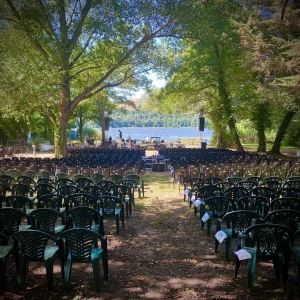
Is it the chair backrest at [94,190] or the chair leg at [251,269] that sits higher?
the chair backrest at [94,190]

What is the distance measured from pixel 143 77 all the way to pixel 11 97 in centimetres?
875

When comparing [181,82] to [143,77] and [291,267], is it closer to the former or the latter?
[143,77]

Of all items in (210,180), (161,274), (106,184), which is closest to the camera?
(161,274)

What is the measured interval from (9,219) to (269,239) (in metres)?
3.79

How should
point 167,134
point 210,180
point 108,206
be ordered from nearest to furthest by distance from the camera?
point 108,206 < point 210,180 < point 167,134

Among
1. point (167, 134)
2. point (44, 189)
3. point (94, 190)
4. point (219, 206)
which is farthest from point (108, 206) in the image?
point (167, 134)

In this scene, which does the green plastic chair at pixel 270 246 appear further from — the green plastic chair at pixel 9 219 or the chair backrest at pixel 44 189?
the chair backrest at pixel 44 189

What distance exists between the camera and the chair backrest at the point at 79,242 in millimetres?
3766

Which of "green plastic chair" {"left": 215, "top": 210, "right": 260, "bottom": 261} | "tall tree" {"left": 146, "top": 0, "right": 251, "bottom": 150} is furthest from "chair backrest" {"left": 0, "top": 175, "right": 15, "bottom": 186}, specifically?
"tall tree" {"left": 146, "top": 0, "right": 251, "bottom": 150}

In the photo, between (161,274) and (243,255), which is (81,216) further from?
(243,255)

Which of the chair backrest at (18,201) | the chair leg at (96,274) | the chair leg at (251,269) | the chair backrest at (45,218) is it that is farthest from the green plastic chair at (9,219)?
the chair leg at (251,269)

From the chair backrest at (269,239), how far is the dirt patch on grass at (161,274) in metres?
0.45

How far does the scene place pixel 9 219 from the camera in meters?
4.66

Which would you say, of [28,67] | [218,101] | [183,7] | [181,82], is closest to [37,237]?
[28,67]
